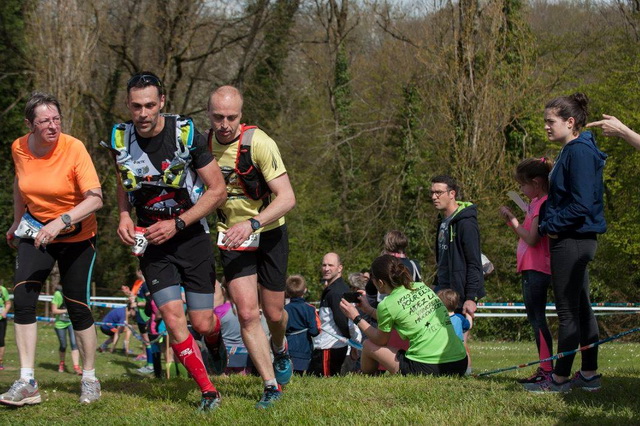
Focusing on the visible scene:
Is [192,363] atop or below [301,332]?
atop

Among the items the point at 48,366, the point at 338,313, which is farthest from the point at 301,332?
the point at 48,366

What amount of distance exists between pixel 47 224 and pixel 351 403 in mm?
2551

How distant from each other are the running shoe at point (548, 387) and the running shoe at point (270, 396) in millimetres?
1893

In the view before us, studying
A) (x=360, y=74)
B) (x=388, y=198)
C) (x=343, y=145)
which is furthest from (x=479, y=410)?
(x=360, y=74)

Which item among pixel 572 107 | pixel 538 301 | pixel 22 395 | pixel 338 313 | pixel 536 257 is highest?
pixel 572 107

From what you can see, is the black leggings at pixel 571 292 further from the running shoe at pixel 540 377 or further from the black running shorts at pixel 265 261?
the black running shorts at pixel 265 261

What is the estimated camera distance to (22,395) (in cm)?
585

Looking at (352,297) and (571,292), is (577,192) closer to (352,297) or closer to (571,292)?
(571,292)

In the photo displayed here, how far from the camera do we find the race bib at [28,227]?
5.93 m

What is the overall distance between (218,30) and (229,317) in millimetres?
21419

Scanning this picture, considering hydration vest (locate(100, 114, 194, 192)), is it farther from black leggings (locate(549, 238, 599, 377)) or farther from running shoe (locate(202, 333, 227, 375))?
running shoe (locate(202, 333, 227, 375))

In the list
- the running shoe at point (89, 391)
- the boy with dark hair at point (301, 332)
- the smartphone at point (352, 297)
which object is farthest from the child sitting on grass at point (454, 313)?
the running shoe at point (89, 391)

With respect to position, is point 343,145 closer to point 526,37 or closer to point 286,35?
point 286,35

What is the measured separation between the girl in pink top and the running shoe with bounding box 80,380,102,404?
335 cm
